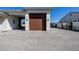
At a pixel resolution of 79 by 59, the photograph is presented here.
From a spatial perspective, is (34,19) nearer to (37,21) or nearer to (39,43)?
(37,21)

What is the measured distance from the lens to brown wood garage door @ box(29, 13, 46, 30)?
17.7m

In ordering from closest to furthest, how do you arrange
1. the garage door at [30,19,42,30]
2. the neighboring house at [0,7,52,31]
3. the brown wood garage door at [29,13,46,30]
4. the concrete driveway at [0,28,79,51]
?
1. the concrete driveway at [0,28,79,51]
2. the neighboring house at [0,7,52,31]
3. the brown wood garage door at [29,13,46,30]
4. the garage door at [30,19,42,30]

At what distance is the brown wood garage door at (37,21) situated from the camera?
1767 cm

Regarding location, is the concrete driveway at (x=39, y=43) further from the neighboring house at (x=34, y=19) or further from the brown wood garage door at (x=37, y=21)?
the brown wood garage door at (x=37, y=21)

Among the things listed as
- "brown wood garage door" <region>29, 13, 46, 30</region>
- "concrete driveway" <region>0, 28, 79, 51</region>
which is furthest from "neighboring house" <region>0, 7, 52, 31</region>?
"concrete driveway" <region>0, 28, 79, 51</region>

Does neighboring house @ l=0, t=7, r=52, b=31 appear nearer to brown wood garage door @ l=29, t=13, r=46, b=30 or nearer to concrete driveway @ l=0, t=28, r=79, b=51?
brown wood garage door @ l=29, t=13, r=46, b=30

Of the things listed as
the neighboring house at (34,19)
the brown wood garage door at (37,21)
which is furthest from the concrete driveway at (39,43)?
the brown wood garage door at (37,21)

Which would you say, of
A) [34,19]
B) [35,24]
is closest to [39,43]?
[35,24]

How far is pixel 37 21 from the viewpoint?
17938 mm

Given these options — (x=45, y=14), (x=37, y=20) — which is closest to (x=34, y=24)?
(x=37, y=20)
